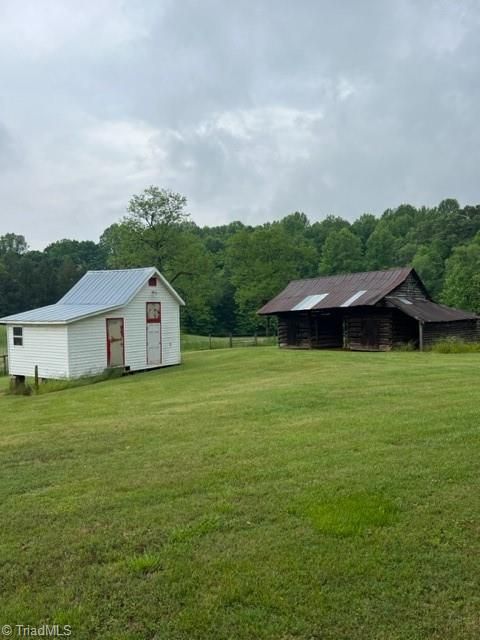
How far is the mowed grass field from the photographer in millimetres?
3732

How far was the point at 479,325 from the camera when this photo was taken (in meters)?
30.7

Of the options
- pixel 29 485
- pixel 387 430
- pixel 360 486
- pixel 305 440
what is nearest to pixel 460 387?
pixel 387 430

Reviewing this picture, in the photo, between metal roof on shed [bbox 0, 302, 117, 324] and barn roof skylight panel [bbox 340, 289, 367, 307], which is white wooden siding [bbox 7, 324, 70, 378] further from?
barn roof skylight panel [bbox 340, 289, 367, 307]

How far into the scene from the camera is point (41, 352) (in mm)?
22469

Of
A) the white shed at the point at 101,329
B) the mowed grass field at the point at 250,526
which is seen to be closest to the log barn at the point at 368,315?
the white shed at the point at 101,329

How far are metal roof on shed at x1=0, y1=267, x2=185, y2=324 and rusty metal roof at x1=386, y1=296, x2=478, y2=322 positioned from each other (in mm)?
10827

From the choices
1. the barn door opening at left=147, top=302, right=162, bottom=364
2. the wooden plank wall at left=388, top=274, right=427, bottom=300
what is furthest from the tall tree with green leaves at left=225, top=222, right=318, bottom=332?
the barn door opening at left=147, top=302, right=162, bottom=364

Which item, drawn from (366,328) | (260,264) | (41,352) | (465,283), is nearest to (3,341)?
(41,352)

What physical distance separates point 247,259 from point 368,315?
36599 mm

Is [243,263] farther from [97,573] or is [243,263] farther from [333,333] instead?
[97,573]

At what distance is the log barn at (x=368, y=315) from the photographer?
28141mm

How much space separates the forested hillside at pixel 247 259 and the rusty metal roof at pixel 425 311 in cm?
2320

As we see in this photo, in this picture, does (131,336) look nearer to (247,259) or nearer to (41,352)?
(41,352)

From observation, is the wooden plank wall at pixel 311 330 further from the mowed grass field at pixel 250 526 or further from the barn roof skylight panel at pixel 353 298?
the mowed grass field at pixel 250 526
